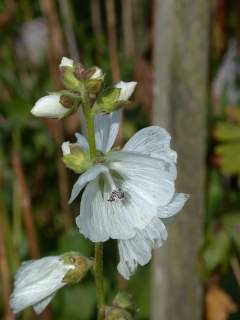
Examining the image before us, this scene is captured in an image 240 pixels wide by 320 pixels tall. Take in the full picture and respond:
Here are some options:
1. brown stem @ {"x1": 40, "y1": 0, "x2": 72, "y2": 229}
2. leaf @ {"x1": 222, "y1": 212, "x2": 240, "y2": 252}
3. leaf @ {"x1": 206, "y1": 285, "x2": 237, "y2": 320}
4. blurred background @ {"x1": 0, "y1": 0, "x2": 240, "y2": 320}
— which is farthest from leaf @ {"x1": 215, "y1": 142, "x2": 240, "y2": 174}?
brown stem @ {"x1": 40, "y1": 0, "x2": 72, "y2": 229}

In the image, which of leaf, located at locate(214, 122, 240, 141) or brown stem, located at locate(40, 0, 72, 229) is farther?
brown stem, located at locate(40, 0, 72, 229)

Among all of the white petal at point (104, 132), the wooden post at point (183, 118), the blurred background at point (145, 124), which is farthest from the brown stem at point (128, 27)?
the white petal at point (104, 132)

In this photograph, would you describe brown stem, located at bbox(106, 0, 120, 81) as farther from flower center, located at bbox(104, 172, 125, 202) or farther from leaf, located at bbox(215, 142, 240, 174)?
flower center, located at bbox(104, 172, 125, 202)

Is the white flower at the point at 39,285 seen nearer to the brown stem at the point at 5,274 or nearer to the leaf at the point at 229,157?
the leaf at the point at 229,157

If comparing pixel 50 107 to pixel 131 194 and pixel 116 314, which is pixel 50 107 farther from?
pixel 116 314

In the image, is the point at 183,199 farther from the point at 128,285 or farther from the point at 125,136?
the point at 125,136

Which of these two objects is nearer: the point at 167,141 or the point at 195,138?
the point at 167,141

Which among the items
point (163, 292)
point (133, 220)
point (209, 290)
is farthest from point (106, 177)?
point (209, 290)
